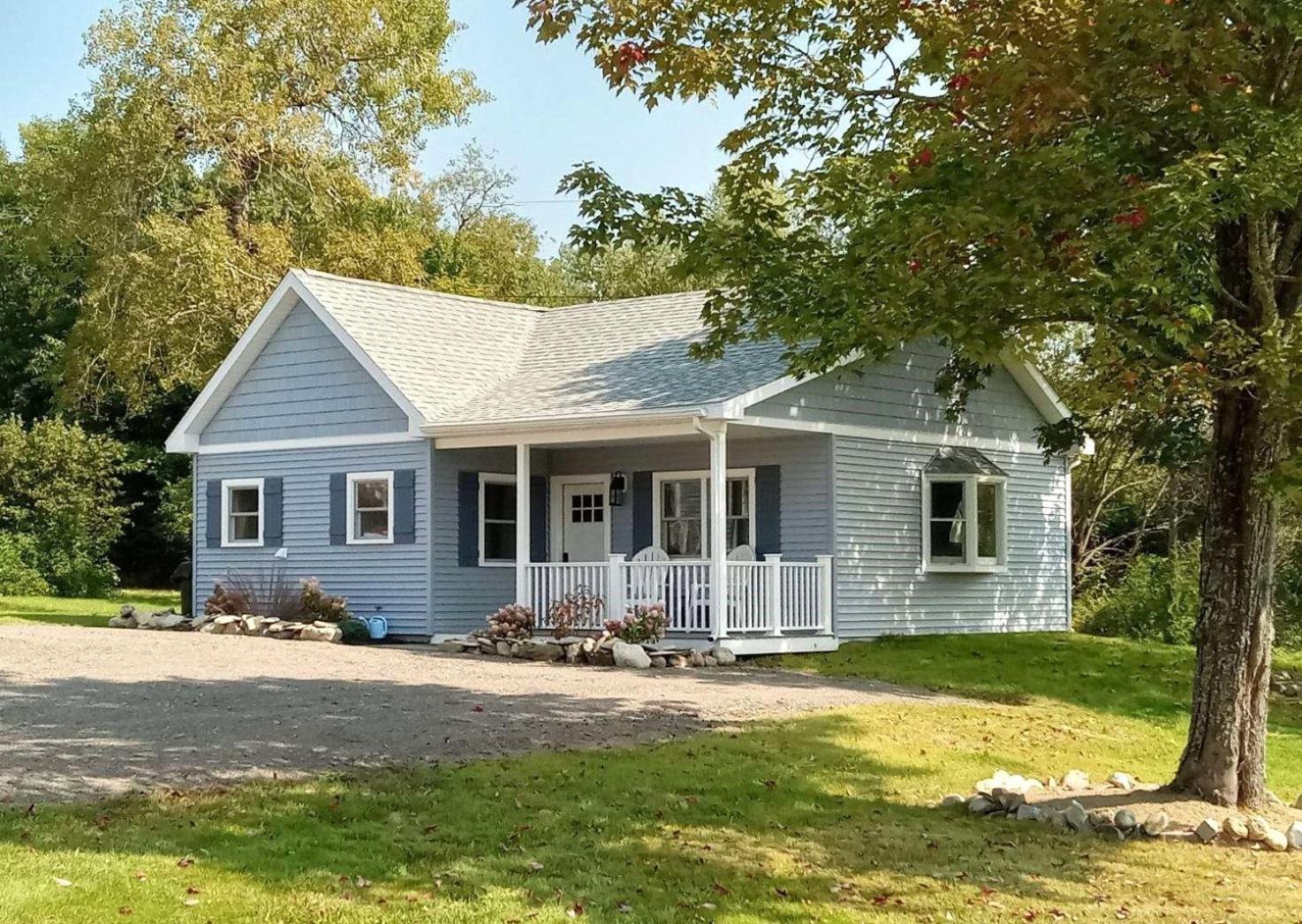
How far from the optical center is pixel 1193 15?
902cm

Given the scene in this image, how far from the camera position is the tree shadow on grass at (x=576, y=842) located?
746 centimetres

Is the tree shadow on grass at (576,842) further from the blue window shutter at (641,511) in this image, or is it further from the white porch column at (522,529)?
the blue window shutter at (641,511)

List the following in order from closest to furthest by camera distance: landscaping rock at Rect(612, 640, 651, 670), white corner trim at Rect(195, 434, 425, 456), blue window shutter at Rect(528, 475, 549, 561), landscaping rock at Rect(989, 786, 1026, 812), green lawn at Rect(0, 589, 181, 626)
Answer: landscaping rock at Rect(989, 786, 1026, 812), landscaping rock at Rect(612, 640, 651, 670), white corner trim at Rect(195, 434, 425, 456), blue window shutter at Rect(528, 475, 549, 561), green lawn at Rect(0, 589, 181, 626)

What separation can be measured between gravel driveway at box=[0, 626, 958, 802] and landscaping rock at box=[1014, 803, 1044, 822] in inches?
122

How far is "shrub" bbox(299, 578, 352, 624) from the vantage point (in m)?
21.5

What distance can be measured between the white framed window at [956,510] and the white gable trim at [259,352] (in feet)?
23.3

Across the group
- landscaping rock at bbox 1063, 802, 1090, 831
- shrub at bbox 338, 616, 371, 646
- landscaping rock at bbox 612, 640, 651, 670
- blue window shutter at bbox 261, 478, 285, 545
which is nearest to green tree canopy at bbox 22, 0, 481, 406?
blue window shutter at bbox 261, 478, 285, 545

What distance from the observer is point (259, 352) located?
23344 millimetres

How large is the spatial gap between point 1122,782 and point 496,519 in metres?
12.1

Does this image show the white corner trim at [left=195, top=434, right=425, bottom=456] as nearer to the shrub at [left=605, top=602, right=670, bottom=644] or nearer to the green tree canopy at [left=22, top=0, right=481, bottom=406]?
the shrub at [left=605, top=602, right=670, bottom=644]

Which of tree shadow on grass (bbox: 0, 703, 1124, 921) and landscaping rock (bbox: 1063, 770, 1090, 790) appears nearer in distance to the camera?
tree shadow on grass (bbox: 0, 703, 1124, 921)

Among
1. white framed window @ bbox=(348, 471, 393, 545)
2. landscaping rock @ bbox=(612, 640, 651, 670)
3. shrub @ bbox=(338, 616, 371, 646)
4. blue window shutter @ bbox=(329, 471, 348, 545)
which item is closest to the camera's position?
landscaping rock @ bbox=(612, 640, 651, 670)

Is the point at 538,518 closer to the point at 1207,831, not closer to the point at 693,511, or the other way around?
the point at 693,511

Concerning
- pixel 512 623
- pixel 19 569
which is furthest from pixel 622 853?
pixel 19 569
